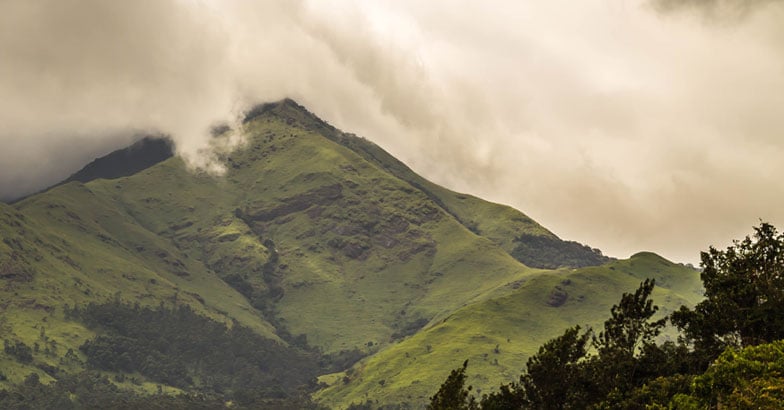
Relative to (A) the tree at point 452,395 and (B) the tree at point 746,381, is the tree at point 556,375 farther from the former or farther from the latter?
(B) the tree at point 746,381

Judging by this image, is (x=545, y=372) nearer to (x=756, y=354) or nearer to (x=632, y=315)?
(x=632, y=315)

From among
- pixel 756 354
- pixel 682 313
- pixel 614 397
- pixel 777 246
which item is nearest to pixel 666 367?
pixel 682 313

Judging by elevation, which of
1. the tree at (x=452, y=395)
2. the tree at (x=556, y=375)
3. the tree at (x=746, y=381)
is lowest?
the tree at (x=452, y=395)

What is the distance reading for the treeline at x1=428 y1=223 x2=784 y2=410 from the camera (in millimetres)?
112250

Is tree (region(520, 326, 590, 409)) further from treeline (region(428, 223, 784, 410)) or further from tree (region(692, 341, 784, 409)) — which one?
tree (region(692, 341, 784, 409))

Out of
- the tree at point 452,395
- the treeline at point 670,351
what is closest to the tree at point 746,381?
the treeline at point 670,351

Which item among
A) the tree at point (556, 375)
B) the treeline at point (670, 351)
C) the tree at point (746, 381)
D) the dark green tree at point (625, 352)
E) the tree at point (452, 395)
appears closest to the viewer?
the tree at point (746, 381)

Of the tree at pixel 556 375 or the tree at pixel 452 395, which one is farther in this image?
the tree at pixel 452 395

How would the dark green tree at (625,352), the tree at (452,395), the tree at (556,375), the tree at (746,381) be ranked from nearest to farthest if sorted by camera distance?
the tree at (746,381) < the dark green tree at (625,352) < the tree at (556,375) < the tree at (452,395)

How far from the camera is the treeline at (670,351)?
112 m

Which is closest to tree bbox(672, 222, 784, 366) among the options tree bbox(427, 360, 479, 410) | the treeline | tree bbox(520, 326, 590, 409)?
the treeline

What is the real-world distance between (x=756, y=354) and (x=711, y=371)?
20.8 ft

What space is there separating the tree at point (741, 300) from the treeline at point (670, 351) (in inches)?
5.5

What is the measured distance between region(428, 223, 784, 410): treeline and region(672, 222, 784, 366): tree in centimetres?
14
